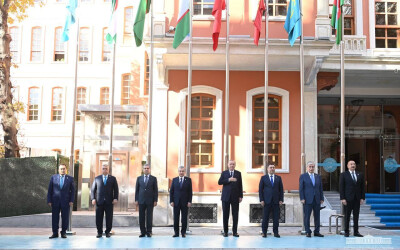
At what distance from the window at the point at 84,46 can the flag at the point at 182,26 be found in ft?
71.2

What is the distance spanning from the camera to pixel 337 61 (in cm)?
1705

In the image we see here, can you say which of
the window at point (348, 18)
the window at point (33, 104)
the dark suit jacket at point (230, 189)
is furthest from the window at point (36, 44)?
the dark suit jacket at point (230, 189)

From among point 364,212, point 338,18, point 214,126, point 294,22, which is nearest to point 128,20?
point 214,126

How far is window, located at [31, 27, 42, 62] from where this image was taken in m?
35.5

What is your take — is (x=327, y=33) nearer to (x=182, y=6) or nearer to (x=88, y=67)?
(x=182, y=6)

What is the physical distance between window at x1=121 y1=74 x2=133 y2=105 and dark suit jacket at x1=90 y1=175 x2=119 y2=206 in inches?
756

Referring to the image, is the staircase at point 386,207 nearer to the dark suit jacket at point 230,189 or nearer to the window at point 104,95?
the dark suit jacket at point 230,189

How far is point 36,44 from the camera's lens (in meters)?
35.8

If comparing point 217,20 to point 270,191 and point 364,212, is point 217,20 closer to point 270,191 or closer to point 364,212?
point 270,191

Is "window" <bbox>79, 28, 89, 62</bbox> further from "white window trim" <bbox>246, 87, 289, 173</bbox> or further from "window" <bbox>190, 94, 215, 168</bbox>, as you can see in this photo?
"white window trim" <bbox>246, 87, 289, 173</bbox>

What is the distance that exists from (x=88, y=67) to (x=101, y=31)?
8.81 ft

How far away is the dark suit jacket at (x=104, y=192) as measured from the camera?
1301 centimetres

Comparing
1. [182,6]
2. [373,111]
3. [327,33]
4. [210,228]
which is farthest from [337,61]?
[210,228]

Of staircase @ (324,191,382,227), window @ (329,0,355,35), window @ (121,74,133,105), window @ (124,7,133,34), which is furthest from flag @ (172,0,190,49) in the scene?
window @ (124,7,133,34)
